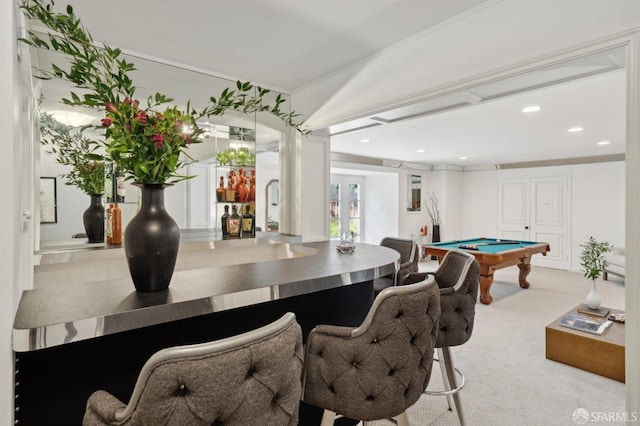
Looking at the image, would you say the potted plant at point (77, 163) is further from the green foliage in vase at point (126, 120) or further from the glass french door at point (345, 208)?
the glass french door at point (345, 208)

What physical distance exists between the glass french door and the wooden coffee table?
5.29 meters

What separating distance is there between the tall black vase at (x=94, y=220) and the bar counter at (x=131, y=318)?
3.90ft

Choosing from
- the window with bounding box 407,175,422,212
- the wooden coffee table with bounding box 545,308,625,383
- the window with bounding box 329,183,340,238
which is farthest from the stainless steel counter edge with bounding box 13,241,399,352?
the window with bounding box 407,175,422,212

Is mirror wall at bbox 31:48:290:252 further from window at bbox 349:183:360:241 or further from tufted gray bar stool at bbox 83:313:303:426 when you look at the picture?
window at bbox 349:183:360:241

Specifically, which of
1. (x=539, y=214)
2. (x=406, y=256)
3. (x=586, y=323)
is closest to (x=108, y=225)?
(x=406, y=256)

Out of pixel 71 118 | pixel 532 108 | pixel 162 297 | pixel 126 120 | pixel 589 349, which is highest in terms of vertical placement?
pixel 532 108

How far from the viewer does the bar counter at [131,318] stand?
905mm

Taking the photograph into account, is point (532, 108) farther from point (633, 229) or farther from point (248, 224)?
point (248, 224)

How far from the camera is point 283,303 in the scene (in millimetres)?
1516

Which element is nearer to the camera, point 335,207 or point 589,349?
point 589,349

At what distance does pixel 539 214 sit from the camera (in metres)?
7.94

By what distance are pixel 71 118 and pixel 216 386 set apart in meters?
2.34

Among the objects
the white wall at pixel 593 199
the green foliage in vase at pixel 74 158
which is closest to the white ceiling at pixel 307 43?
the green foliage in vase at pixel 74 158

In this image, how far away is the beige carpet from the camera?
2242 mm
